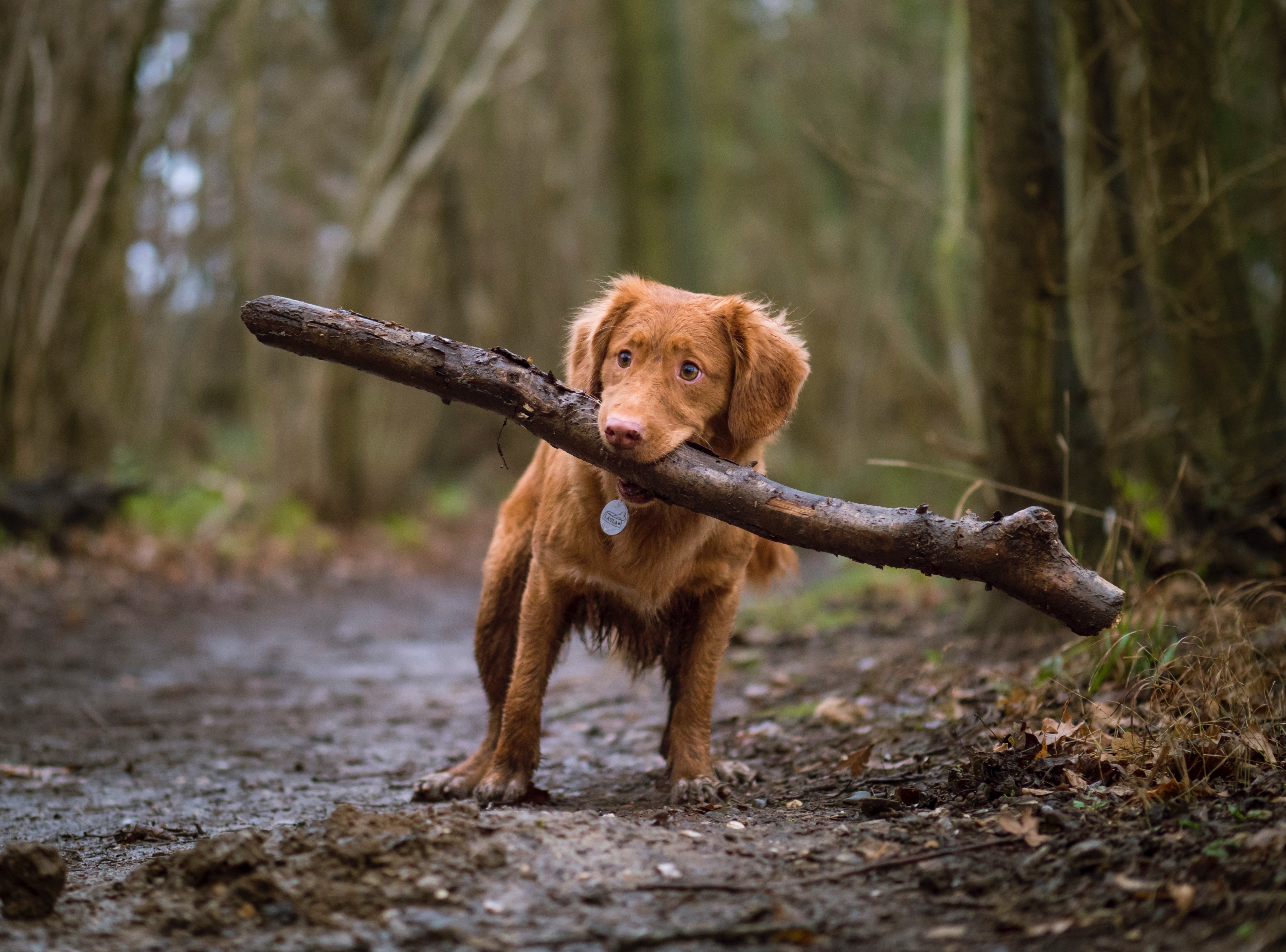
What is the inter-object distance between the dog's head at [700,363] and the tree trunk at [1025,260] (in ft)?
5.13

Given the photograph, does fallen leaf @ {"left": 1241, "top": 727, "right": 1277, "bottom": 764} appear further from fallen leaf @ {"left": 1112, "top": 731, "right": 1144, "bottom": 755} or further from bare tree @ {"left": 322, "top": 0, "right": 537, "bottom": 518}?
bare tree @ {"left": 322, "top": 0, "right": 537, "bottom": 518}

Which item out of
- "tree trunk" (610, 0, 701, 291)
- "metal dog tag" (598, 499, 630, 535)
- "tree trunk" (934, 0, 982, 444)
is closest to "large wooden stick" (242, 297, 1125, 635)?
"metal dog tag" (598, 499, 630, 535)

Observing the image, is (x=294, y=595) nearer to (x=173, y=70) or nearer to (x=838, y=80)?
(x=173, y=70)

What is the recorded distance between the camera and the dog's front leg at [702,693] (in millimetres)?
4109

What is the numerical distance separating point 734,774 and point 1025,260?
280 cm

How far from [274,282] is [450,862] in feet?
88.8

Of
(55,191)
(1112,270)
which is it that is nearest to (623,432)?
(1112,270)

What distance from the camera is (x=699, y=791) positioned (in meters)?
3.90

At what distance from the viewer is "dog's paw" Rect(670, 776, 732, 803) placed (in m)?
3.87

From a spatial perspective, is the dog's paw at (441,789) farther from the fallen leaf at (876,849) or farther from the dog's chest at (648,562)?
the fallen leaf at (876,849)

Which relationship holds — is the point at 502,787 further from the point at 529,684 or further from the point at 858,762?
the point at 858,762

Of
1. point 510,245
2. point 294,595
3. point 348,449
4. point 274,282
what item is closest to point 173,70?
point 348,449

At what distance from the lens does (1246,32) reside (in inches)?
265

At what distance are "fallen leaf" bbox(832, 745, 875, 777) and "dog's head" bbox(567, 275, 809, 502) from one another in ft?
3.91
